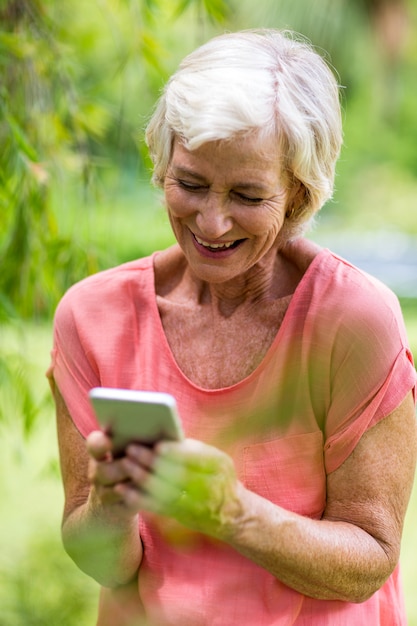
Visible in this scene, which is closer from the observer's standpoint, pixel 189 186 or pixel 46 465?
pixel 189 186

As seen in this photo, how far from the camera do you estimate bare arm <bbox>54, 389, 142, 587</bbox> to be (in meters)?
1.68

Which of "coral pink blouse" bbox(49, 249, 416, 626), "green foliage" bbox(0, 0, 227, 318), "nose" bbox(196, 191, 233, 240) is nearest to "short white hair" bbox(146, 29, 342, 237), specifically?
"nose" bbox(196, 191, 233, 240)

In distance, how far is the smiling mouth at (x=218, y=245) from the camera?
175 centimetres

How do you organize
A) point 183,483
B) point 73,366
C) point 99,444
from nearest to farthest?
1. point 183,483
2. point 99,444
3. point 73,366

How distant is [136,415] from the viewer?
1.30 meters

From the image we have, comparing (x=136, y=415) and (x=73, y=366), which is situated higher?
(x=136, y=415)

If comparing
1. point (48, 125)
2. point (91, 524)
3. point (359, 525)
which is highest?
point (48, 125)

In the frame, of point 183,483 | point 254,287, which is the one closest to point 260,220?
point 254,287

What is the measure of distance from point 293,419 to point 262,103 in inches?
22.8

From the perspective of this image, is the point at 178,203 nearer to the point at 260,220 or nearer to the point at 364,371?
the point at 260,220

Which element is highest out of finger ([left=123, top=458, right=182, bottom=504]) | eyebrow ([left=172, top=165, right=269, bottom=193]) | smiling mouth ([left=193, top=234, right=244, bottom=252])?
eyebrow ([left=172, top=165, right=269, bottom=193])

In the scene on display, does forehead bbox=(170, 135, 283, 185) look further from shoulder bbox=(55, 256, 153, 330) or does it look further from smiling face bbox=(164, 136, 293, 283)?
shoulder bbox=(55, 256, 153, 330)

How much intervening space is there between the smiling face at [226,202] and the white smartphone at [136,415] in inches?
19.0

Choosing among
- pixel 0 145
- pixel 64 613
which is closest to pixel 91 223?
pixel 0 145
